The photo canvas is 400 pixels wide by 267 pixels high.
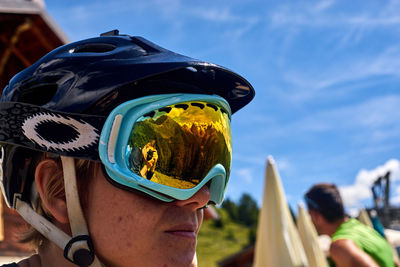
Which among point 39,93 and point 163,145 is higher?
point 39,93

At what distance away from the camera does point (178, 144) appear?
1.63m

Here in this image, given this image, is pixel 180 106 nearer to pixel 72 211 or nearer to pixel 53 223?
pixel 72 211

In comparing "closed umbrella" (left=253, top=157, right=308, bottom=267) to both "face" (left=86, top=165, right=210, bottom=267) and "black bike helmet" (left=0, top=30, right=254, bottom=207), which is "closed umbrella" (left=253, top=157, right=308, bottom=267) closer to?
"black bike helmet" (left=0, top=30, right=254, bottom=207)

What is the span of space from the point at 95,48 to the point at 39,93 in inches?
11.8

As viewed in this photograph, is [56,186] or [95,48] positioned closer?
[56,186]

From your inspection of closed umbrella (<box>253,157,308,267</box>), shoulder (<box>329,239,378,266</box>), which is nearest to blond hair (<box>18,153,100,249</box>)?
shoulder (<box>329,239,378,266</box>)

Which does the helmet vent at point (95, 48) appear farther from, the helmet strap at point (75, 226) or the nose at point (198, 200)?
the nose at point (198, 200)

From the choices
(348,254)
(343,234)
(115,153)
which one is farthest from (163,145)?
(343,234)

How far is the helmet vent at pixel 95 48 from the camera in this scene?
6.02 feet

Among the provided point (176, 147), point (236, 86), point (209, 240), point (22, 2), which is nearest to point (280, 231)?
point (236, 86)

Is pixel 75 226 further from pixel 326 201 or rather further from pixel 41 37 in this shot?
pixel 41 37

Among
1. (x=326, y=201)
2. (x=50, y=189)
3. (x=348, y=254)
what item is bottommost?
(x=348, y=254)

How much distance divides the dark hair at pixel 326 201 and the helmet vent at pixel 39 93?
12.2ft

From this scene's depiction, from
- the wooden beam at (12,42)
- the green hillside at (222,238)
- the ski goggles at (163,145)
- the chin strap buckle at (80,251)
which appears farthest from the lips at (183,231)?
the green hillside at (222,238)
